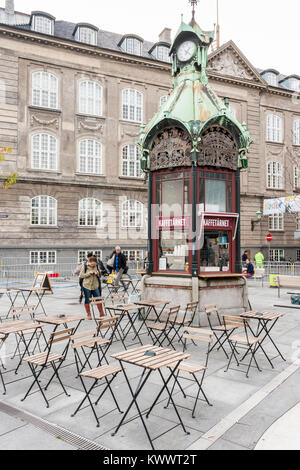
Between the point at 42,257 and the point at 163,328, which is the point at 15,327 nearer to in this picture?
the point at 163,328

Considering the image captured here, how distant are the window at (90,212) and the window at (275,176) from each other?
16147 mm

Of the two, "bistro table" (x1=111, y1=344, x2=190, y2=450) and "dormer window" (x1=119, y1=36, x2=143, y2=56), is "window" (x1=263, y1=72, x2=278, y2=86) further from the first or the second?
"bistro table" (x1=111, y1=344, x2=190, y2=450)

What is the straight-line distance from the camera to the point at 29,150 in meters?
25.6

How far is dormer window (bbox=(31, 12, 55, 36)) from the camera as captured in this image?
27.1 metres

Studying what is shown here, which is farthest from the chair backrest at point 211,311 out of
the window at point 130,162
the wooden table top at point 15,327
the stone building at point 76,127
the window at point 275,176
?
the window at point 275,176

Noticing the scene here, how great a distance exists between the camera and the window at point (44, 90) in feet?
85.2

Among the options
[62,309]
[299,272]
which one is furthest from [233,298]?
[299,272]

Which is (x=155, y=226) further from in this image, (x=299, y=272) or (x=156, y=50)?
(x=156, y=50)

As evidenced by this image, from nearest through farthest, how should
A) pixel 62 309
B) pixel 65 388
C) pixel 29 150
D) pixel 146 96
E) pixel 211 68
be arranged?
pixel 65 388 < pixel 62 309 < pixel 29 150 < pixel 146 96 < pixel 211 68

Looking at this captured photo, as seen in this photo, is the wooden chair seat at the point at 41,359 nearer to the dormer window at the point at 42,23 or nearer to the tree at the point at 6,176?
the tree at the point at 6,176

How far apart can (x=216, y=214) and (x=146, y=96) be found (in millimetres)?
21740

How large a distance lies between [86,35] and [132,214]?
13.6 m

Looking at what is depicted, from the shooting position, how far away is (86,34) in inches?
1132

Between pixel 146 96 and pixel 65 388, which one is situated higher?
pixel 146 96
